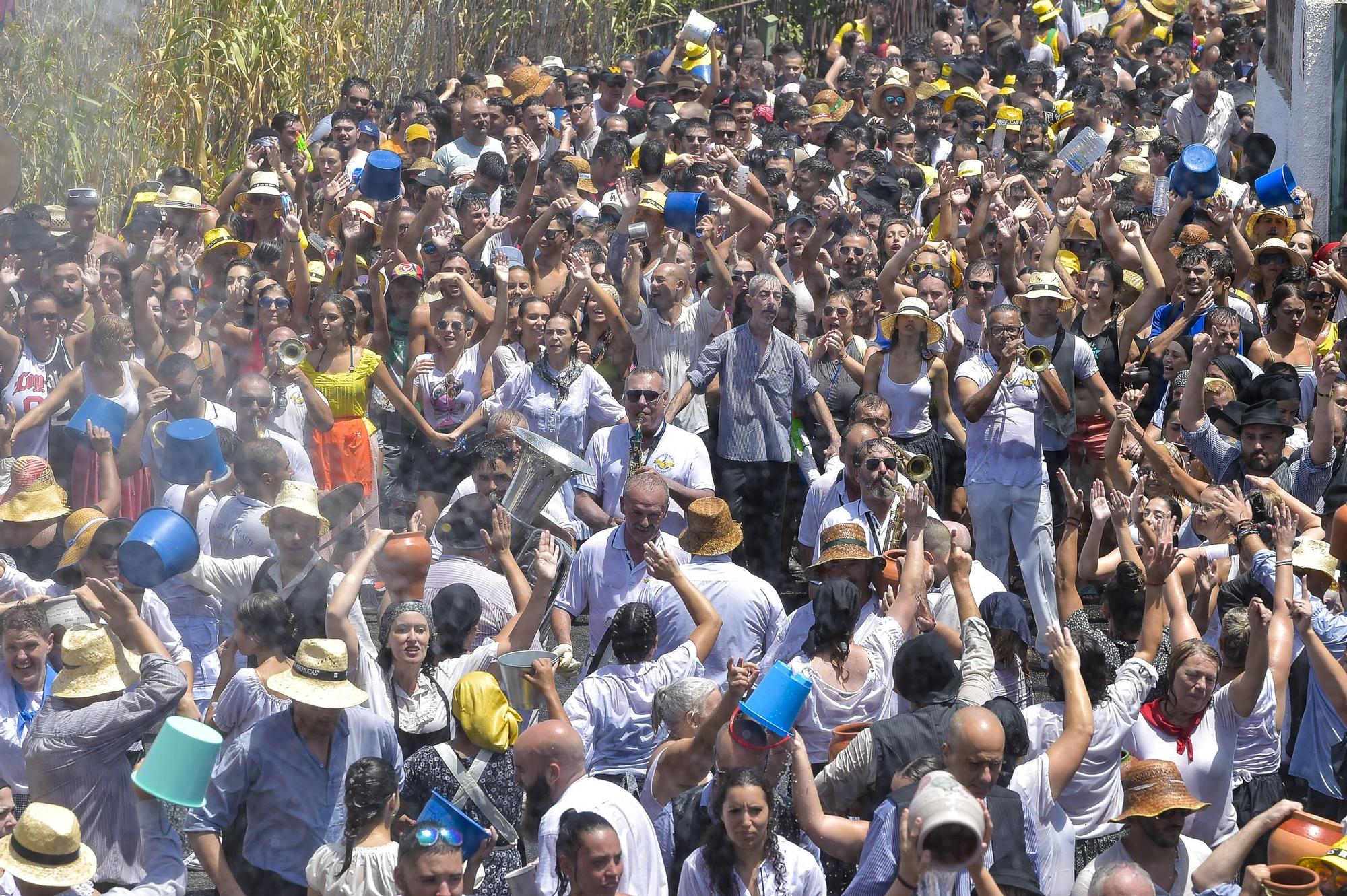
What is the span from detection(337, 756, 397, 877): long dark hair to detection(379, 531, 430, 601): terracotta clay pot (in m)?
1.47

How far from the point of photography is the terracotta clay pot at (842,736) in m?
5.55

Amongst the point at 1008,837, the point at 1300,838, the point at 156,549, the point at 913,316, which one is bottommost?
the point at 156,549

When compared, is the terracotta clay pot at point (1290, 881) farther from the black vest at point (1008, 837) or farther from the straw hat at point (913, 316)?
the straw hat at point (913, 316)

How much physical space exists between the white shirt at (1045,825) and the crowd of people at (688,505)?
0.02 meters

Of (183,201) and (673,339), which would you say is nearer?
(673,339)

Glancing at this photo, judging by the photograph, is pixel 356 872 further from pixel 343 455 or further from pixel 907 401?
pixel 907 401

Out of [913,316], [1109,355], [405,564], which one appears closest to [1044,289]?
[913,316]

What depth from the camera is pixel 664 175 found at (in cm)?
1124

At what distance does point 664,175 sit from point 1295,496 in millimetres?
4806

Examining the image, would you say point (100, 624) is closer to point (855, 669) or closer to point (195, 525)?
point (195, 525)

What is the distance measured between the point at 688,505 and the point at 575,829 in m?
3.25

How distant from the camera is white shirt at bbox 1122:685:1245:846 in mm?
5672

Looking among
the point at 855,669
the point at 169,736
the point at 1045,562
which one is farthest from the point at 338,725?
the point at 1045,562

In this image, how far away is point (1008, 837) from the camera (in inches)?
195
